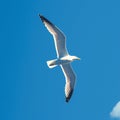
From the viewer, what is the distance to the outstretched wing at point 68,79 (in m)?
36.8

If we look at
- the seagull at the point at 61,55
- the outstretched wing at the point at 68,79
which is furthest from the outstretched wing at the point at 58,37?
the outstretched wing at the point at 68,79

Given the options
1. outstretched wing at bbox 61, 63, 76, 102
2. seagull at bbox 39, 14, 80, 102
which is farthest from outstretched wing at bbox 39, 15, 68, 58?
outstretched wing at bbox 61, 63, 76, 102

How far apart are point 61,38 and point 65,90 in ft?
13.4

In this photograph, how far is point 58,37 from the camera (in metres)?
34.8

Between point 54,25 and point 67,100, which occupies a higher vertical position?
point 54,25

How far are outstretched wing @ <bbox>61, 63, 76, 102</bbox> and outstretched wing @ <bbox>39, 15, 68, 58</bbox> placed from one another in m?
1.70

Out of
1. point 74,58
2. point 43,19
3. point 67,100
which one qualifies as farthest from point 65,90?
point 43,19

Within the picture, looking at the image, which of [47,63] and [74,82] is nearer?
[47,63]

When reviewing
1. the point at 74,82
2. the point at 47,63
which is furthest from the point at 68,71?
the point at 47,63

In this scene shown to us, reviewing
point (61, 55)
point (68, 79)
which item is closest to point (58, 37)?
point (61, 55)

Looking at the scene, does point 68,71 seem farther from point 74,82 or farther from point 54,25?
point 54,25

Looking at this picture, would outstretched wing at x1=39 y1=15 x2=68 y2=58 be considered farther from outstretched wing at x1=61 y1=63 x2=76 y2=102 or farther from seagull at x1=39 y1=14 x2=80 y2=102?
outstretched wing at x1=61 y1=63 x2=76 y2=102

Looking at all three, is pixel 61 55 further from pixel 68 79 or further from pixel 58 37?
pixel 68 79

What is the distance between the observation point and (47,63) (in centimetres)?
3397
